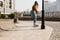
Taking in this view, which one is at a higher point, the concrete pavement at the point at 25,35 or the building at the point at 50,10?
the building at the point at 50,10

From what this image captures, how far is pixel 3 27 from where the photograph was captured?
1252cm

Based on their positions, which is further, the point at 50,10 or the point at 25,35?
the point at 50,10

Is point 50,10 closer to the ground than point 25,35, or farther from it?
farther from it

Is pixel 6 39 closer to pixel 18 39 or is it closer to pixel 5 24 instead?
pixel 18 39

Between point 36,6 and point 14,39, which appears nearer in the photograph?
point 14,39

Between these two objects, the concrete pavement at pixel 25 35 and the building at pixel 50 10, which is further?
the building at pixel 50 10

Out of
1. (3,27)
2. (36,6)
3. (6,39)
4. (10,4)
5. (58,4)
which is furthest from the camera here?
(58,4)

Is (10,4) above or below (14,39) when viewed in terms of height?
above

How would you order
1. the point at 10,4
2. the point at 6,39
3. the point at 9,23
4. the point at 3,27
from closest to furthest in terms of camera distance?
1. the point at 6,39
2. the point at 3,27
3. the point at 9,23
4. the point at 10,4

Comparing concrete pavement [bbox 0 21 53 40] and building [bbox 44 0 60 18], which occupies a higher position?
building [bbox 44 0 60 18]

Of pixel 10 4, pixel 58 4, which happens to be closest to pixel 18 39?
pixel 10 4

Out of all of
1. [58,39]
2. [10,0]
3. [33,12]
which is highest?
[10,0]

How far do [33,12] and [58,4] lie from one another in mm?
121809

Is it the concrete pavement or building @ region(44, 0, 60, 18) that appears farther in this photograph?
building @ region(44, 0, 60, 18)
